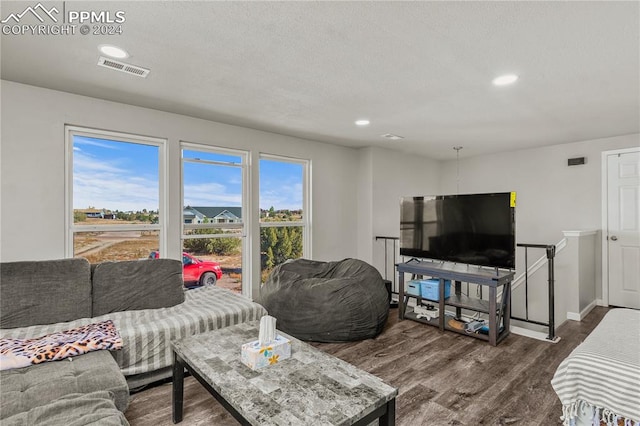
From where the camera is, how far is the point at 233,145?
404cm

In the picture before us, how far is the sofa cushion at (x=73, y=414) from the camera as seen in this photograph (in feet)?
4.28

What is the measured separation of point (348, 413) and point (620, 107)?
3.95 metres

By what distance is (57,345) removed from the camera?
194 cm

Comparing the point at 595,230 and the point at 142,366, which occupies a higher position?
the point at 595,230

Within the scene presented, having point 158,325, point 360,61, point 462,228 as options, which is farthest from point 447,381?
point 360,61

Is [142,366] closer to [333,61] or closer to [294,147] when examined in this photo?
[333,61]

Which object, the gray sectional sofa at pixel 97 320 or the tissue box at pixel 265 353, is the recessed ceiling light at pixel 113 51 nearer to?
the gray sectional sofa at pixel 97 320

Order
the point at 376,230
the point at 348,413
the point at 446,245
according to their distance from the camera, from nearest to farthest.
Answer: the point at 348,413 → the point at 446,245 → the point at 376,230

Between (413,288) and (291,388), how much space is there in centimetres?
279

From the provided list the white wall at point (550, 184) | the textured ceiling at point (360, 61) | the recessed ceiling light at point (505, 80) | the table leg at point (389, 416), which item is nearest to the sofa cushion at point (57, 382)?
the table leg at point (389, 416)

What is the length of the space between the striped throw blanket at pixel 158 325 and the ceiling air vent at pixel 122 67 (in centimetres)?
191

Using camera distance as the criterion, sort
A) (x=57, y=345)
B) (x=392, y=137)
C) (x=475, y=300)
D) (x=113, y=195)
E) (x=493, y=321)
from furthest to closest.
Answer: (x=392, y=137)
(x=475, y=300)
(x=113, y=195)
(x=493, y=321)
(x=57, y=345)

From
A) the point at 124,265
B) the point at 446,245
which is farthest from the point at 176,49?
the point at 446,245

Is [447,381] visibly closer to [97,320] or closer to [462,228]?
[462,228]
